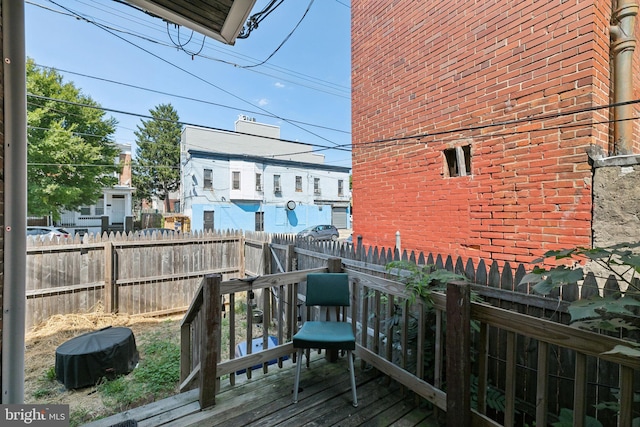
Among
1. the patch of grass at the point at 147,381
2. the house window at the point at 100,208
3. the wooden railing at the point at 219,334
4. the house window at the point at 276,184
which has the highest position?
the house window at the point at 276,184

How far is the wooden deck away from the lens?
6.49 ft

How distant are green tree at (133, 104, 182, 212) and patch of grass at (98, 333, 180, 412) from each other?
88.6 feet

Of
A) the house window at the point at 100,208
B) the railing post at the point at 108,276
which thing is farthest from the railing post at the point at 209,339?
the house window at the point at 100,208

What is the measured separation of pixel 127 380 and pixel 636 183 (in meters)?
6.07

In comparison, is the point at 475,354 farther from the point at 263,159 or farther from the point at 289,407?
the point at 263,159

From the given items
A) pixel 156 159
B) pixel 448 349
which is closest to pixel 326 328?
pixel 448 349

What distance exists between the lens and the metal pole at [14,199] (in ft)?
5.32

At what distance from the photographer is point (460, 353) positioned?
177cm

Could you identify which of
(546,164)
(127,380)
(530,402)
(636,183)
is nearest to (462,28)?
(546,164)

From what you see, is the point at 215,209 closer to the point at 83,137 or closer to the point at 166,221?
the point at 166,221

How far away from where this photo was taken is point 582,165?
94.3 inches

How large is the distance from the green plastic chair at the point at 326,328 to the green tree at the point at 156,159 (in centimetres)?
2964

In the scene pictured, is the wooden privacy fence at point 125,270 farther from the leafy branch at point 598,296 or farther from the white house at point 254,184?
the white house at point 254,184

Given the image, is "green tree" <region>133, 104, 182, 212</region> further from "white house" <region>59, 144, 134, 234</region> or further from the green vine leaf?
the green vine leaf
